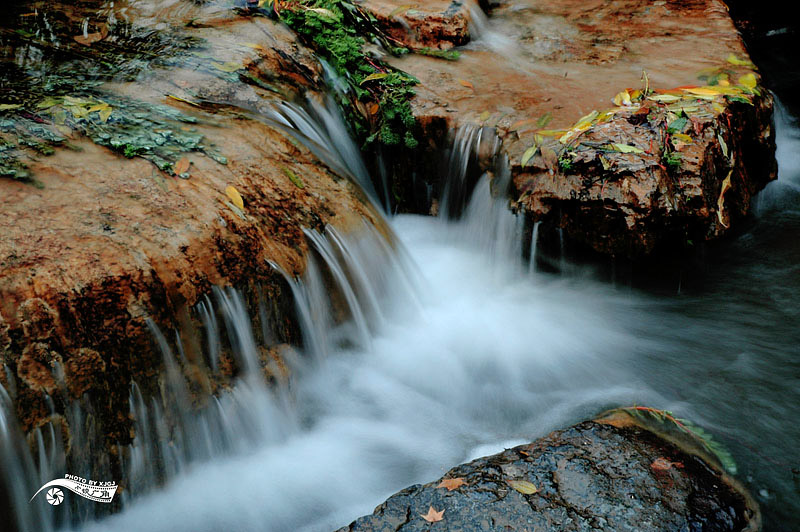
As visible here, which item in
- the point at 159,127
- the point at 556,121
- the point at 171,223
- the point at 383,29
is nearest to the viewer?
the point at 171,223

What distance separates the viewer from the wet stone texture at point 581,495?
249cm

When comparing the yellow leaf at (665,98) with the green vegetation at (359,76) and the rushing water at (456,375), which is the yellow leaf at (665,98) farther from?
the green vegetation at (359,76)

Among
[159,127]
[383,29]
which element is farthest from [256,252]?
[383,29]

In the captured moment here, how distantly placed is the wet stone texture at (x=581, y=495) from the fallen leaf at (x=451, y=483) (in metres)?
0.02

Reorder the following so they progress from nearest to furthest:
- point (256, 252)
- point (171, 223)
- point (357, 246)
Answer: point (171, 223) → point (256, 252) → point (357, 246)

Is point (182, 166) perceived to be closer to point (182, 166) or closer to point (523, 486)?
point (182, 166)

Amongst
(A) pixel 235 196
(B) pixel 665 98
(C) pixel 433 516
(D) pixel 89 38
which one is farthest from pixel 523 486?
(D) pixel 89 38

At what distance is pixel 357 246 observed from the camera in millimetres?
4250

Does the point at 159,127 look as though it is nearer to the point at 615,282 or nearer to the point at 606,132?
the point at 606,132

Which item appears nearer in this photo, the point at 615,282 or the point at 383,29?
the point at 615,282

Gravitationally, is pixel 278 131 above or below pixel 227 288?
above

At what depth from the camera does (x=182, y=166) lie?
12.1 ft

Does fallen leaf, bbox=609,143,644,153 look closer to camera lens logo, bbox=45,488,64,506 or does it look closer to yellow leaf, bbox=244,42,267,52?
yellow leaf, bbox=244,42,267,52

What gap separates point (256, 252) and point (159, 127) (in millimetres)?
1249
